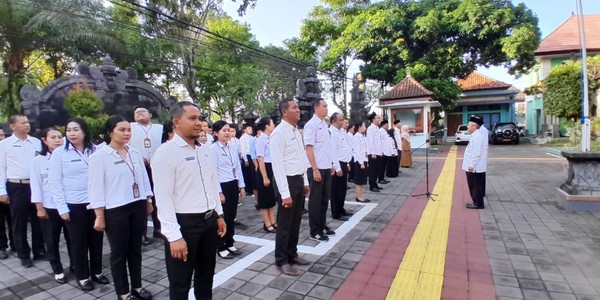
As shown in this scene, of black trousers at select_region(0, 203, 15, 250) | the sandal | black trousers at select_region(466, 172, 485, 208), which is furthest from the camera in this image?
black trousers at select_region(466, 172, 485, 208)

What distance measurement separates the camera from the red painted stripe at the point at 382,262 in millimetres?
3023

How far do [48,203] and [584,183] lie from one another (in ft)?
25.2

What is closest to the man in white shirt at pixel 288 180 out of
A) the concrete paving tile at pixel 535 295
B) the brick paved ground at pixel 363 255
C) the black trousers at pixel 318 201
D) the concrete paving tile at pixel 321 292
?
the brick paved ground at pixel 363 255

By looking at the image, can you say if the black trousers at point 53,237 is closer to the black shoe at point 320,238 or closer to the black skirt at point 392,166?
the black shoe at point 320,238

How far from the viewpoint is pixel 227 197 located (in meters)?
4.16

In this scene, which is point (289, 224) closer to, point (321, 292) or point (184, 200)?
point (321, 292)

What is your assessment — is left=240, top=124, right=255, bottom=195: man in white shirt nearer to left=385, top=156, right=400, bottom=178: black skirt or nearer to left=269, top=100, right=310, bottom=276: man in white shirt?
left=269, top=100, right=310, bottom=276: man in white shirt

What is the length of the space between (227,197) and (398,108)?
1439 cm

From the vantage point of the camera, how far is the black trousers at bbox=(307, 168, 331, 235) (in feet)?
13.6

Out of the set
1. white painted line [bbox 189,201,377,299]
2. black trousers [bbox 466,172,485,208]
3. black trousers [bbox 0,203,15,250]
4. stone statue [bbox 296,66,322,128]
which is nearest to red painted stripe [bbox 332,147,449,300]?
white painted line [bbox 189,201,377,299]

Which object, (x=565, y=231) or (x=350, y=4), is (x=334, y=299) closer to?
(x=565, y=231)

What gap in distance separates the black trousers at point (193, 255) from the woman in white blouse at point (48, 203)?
206 cm

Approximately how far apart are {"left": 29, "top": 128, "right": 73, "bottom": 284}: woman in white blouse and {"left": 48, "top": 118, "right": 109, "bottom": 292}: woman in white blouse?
399 mm

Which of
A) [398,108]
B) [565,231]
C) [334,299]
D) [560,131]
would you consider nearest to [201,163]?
[334,299]
